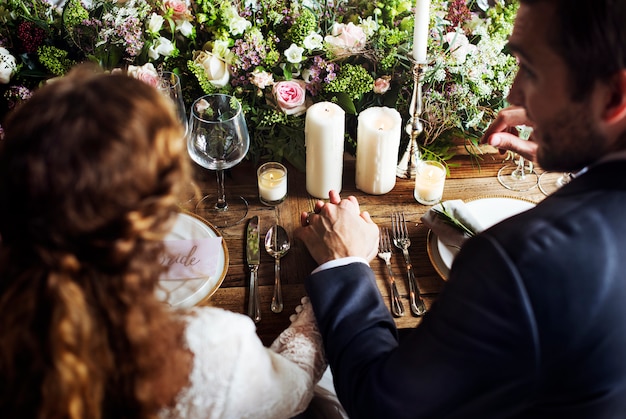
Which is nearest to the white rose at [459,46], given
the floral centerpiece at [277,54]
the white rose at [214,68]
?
the floral centerpiece at [277,54]

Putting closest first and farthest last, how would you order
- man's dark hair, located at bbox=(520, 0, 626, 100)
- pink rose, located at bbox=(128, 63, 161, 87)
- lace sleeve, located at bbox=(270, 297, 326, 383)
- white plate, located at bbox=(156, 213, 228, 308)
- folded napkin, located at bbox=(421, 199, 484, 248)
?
man's dark hair, located at bbox=(520, 0, 626, 100) < lace sleeve, located at bbox=(270, 297, 326, 383) < white plate, located at bbox=(156, 213, 228, 308) < folded napkin, located at bbox=(421, 199, 484, 248) < pink rose, located at bbox=(128, 63, 161, 87)

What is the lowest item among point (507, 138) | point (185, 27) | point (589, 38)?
point (507, 138)

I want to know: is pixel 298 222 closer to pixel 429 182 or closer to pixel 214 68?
pixel 429 182

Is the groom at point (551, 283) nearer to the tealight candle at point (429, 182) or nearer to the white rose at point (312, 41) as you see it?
the tealight candle at point (429, 182)

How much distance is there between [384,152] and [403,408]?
705 millimetres

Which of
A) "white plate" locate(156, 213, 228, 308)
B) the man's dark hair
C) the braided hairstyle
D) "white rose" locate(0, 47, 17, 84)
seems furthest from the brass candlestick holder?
"white rose" locate(0, 47, 17, 84)

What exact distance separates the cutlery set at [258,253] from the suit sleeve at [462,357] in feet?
0.73

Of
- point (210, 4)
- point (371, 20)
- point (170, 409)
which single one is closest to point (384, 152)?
point (371, 20)

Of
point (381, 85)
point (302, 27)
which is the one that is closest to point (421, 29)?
point (381, 85)

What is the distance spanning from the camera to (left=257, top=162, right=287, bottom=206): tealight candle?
1414mm

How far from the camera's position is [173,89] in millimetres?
1378

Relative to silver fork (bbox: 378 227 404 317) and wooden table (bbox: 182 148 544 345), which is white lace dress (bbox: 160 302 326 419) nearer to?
wooden table (bbox: 182 148 544 345)

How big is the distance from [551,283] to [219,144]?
0.81m

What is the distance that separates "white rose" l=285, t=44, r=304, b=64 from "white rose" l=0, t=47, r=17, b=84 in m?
0.71
